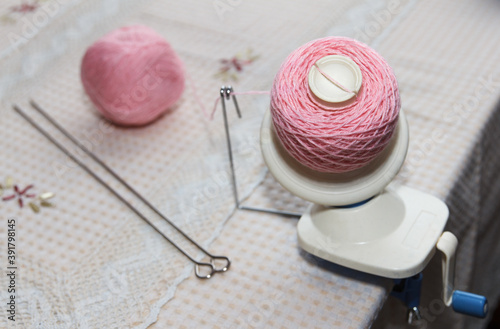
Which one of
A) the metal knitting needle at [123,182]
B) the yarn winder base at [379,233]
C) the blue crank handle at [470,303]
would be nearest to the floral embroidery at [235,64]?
the metal knitting needle at [123,182]

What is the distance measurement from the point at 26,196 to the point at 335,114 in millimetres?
475

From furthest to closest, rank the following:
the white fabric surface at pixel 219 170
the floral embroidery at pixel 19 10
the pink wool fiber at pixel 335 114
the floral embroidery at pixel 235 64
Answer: the floral embroidery at pixel 19 10, the floral embroidery at pixel 235 64, the white fabric surface at pixel 219 170, the pink wool fiber at pixel 335 114

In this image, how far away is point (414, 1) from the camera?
1.03 meters

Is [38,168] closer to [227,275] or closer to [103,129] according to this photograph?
[103,129]

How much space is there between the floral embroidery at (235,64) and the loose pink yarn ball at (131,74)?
0.12 metres

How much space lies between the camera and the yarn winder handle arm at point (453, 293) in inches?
24.7

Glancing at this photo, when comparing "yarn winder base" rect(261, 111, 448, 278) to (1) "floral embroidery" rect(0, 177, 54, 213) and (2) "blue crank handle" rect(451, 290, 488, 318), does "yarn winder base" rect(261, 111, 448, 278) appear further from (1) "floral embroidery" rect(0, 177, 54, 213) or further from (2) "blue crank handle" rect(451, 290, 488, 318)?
(1) "floral embroidery" rect(0, 177, 54, 213)

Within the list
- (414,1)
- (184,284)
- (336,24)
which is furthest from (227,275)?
(414,1)

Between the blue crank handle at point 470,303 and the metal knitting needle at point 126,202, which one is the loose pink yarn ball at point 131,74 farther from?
the blue crank handle at point 470,303

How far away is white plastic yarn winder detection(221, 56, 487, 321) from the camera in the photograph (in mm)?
611

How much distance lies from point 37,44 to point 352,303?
0.74 m

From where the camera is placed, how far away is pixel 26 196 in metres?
0.81

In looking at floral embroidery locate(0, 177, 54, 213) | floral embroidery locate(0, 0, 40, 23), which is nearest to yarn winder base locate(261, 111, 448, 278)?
floral embroidery locate(0, 177, 54, 213)

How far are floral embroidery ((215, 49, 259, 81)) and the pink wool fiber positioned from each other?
0.36 meters
